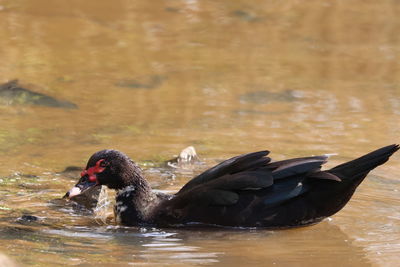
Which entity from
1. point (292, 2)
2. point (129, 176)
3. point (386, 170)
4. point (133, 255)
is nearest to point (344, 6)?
point (292, 2)

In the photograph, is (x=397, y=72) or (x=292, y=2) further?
(x=292, y=2)

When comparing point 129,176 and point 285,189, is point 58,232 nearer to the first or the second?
point 129,176

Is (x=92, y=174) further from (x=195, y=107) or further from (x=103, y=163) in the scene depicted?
(x=195, y=107)

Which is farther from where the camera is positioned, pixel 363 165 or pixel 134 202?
pixel 134 202

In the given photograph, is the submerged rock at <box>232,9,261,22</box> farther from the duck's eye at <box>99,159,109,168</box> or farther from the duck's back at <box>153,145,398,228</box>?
the duck's back at <box>153,145,398,228</box>

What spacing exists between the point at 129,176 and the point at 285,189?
4.44ft

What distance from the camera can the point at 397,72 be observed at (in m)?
12.7

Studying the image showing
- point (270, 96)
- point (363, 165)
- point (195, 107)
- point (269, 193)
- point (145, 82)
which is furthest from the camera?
point (145, 82)

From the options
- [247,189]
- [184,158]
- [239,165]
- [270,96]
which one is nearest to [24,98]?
[270,96]

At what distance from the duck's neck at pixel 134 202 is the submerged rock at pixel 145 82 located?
4.59 m

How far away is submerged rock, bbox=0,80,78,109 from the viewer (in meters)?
11.1

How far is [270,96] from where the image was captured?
38.1 ft

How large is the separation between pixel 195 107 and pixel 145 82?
1373 mm

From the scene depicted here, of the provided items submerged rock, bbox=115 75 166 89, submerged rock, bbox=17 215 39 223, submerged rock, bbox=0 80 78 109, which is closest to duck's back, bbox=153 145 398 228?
submerged rock, bbox=17 215 39 223
